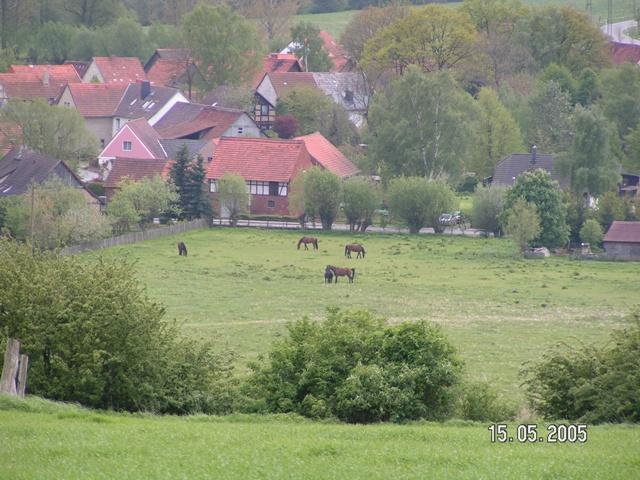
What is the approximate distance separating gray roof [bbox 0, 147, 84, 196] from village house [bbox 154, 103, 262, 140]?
1523 cm

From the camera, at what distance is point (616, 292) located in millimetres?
41281

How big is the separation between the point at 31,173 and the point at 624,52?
56135 millimetres

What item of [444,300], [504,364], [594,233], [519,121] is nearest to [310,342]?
[504,364]

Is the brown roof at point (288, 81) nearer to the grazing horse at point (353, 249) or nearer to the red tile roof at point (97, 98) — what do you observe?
the red tile roof at point (97, 98)

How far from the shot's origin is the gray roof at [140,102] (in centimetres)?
7538

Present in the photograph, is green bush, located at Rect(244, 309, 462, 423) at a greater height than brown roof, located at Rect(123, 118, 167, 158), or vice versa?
brown roof, located at Rect(123, 118, 167, 158)

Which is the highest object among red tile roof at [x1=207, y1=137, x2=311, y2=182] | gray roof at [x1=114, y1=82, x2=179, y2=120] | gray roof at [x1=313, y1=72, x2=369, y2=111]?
gray roof at [x1=313, y1=72, x2=369, y2=111]

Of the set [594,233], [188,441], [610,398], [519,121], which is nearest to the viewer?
[188,441]

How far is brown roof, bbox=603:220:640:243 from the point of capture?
5106 centimetres

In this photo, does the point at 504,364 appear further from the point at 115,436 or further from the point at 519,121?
the point at 519,121

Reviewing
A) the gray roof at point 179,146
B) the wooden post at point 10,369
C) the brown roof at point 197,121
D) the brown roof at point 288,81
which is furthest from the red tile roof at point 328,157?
the wooden post at point 10,369

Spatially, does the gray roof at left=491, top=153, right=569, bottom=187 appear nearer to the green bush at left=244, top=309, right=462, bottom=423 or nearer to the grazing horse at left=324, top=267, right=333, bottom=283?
the grazing horse at left=324, top=267, right=333, bottom=283

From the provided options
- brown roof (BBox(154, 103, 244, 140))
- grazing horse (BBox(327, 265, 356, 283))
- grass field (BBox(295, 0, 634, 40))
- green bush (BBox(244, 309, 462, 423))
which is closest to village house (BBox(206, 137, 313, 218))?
brown roof (BBox(154, 103, 244, 140))

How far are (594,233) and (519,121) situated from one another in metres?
22.7
